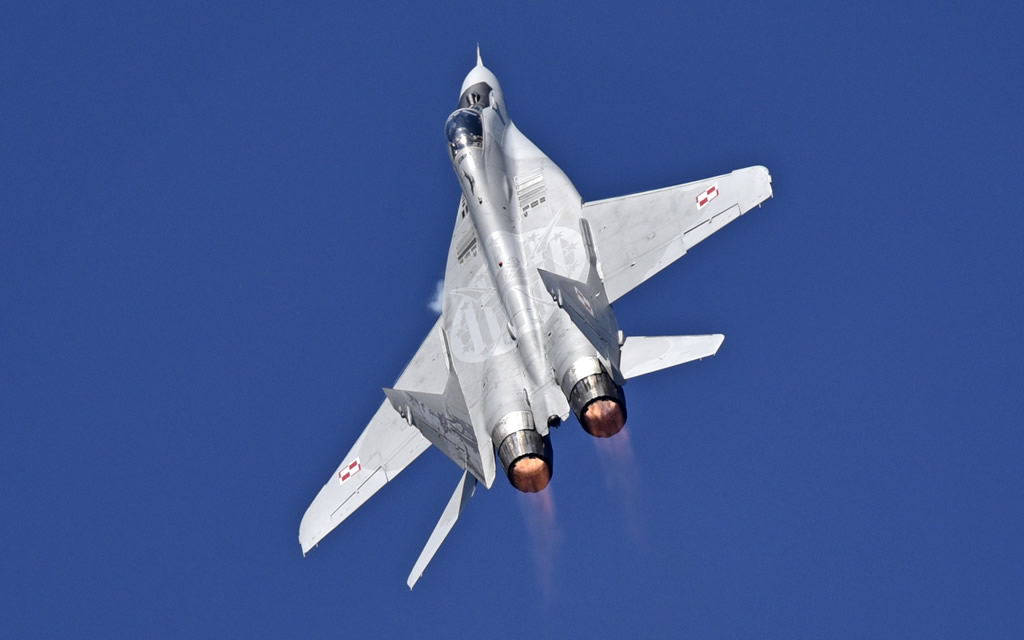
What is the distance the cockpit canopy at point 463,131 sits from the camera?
2812 centimetres

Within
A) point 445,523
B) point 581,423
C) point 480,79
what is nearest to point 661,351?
point 581,423

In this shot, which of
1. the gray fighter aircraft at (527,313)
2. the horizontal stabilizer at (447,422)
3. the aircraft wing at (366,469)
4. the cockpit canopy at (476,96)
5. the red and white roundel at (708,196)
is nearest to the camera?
the horizontal stabilizer at (447,422)

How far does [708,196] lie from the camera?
26844 mm

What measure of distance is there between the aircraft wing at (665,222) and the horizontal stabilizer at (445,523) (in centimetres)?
476

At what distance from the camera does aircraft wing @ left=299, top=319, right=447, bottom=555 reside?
27312mm

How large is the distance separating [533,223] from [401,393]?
613 cm

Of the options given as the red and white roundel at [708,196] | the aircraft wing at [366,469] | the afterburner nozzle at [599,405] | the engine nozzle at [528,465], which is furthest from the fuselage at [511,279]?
the red and white roundel at [708,196]

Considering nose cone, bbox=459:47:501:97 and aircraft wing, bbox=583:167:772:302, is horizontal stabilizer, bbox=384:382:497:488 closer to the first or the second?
aircraft wing, bbox=583:167:772:302

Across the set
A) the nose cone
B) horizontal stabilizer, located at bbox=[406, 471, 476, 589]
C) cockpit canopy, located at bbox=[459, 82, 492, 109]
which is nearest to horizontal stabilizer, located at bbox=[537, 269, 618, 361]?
horizontal stabilizer, located at bbox=[406, 471, 476, 589]

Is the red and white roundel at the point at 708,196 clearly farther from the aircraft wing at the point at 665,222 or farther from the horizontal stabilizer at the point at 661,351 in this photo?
the horizontal stabilizer at the point at 661,351

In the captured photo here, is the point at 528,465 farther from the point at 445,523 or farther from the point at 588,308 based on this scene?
the point at 588,308

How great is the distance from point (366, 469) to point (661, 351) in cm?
678

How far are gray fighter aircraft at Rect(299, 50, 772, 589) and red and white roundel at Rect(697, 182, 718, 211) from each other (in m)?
0.03

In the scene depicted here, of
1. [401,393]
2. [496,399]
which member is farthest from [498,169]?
[401,393]
